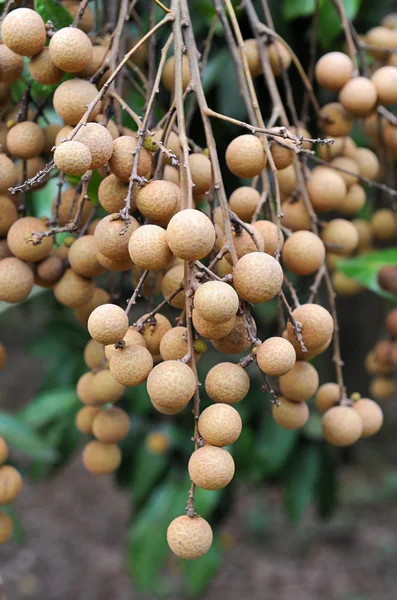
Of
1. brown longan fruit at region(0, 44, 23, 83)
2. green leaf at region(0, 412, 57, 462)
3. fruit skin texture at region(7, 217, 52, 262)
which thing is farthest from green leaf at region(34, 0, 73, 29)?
green leaf at region(0, 412, 57, 462)

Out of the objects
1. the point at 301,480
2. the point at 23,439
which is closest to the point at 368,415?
the point at 23,439

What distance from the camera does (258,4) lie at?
1025 mm

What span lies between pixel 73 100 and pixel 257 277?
25cm

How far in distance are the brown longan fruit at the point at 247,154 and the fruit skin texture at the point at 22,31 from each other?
0.70 feet

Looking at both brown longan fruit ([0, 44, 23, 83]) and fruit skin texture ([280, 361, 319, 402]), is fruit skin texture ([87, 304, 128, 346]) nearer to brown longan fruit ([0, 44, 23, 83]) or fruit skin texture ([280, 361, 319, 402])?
fruit skin texture ([280, 361, 319, 402])

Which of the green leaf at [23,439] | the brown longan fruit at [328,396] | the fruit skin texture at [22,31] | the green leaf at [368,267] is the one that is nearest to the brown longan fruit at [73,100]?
the fruit skin texture at [22,31]

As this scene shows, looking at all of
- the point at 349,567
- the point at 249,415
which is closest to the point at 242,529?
the point at 349,567

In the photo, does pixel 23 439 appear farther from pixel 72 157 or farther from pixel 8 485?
pixel 72 157

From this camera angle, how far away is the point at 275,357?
1.62ft

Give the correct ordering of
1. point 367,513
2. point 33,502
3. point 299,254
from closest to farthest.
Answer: point 299,254 < point 367,513 < point 33,502

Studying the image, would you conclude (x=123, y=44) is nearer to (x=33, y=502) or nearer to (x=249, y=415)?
(x=249, y=415)

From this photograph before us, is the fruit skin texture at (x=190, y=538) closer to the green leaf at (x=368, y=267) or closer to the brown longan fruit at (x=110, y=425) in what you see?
the brown longan fruit at (x=110, y=425)

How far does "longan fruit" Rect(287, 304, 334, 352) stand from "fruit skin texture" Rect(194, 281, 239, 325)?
140 millimetres

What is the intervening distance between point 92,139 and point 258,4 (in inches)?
26.3
